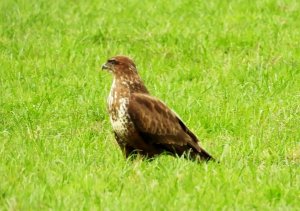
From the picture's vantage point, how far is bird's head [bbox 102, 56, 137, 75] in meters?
8.50

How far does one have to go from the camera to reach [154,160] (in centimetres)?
809

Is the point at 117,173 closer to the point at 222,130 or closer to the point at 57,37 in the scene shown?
the point at 222,130

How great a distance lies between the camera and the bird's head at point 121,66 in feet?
27.9

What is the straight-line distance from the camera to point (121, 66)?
860cm

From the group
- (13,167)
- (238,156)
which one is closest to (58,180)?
(13,167)

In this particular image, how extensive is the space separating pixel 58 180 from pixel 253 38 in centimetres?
604

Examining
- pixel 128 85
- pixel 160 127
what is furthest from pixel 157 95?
pixel 160 127

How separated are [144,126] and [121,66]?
2.45ft

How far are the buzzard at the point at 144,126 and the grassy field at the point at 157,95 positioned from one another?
17cm

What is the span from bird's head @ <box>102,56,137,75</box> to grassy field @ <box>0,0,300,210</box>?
71 cm

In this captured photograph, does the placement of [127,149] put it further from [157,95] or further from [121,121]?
[157,95]

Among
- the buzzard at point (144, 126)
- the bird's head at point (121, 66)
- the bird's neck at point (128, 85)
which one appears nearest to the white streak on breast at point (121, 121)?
the buzzard at point (144, 126)

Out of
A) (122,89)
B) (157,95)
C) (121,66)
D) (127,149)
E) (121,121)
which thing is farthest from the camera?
(157,95)

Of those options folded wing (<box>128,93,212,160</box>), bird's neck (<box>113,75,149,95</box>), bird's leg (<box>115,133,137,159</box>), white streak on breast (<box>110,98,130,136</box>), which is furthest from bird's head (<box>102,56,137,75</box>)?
bird's leg (<box>115,133,137,159</box>)
